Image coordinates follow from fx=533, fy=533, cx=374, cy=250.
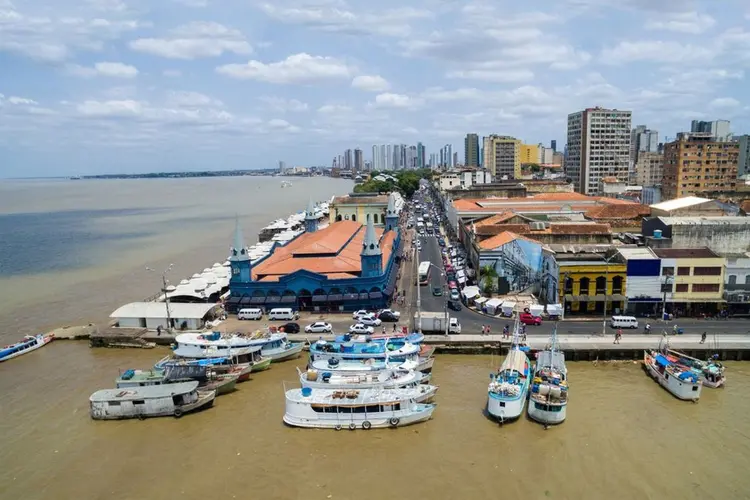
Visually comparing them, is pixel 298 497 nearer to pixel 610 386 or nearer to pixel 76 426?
Answer: pixel 76 426

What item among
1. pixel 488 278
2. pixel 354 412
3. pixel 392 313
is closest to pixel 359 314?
pixel 392 313

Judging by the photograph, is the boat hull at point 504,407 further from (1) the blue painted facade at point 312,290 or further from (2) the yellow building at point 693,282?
(2) the yellow building at point 693,282

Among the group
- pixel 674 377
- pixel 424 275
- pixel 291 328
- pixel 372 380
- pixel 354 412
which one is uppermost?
pixel 424 275

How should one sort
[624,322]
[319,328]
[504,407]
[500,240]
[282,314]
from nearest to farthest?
[504,407] → [624,322] → [319,328] → [282,314] → [500,240]

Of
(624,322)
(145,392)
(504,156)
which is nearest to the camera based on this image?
(145,392)

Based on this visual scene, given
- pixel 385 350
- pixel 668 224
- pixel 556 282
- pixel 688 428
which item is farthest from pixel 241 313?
pixel 668 224

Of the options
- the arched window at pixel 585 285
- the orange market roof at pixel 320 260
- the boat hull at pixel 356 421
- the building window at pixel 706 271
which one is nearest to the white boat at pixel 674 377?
the arched window at pixel 585 285

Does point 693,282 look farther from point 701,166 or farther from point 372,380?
point 701,166
